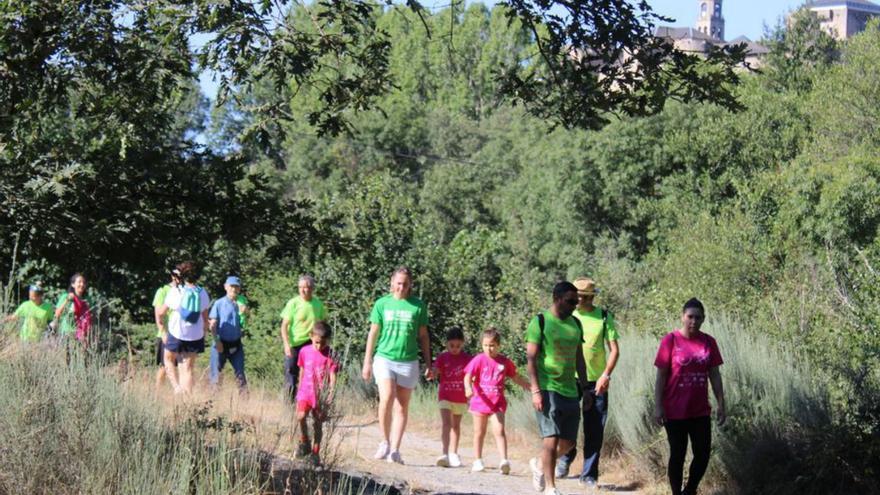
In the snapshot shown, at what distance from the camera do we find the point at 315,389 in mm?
7461

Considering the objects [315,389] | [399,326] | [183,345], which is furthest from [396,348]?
[183,345]

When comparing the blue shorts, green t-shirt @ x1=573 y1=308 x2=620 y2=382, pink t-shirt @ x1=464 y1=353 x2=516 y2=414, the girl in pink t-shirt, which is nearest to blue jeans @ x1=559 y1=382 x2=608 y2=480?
green t-shirt @ x1=573 y1=308 x2=620 y2=382

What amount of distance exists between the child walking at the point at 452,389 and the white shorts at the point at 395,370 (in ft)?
1.51

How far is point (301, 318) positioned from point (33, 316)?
4.35 metres

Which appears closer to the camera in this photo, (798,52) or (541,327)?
(541,327)

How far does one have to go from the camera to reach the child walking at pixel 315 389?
A: 6.95 meters

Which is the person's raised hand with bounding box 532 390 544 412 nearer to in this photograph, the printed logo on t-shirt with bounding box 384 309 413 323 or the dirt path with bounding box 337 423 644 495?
the dirt path with bounding box 337 423 644 495

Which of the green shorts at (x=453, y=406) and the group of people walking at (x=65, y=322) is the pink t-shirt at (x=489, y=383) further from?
the group of people walking at (x=65, y=322)

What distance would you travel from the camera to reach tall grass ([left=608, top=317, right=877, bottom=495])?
9.02 meters

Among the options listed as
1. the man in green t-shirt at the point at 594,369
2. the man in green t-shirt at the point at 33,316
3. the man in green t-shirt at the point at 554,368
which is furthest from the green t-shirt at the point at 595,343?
the man in green t-shirt at the point at 33,316

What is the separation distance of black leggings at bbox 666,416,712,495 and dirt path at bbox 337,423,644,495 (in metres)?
1.22

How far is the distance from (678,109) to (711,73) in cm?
3178

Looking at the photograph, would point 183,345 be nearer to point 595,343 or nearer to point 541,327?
point 595,343

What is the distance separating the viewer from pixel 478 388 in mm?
10500
